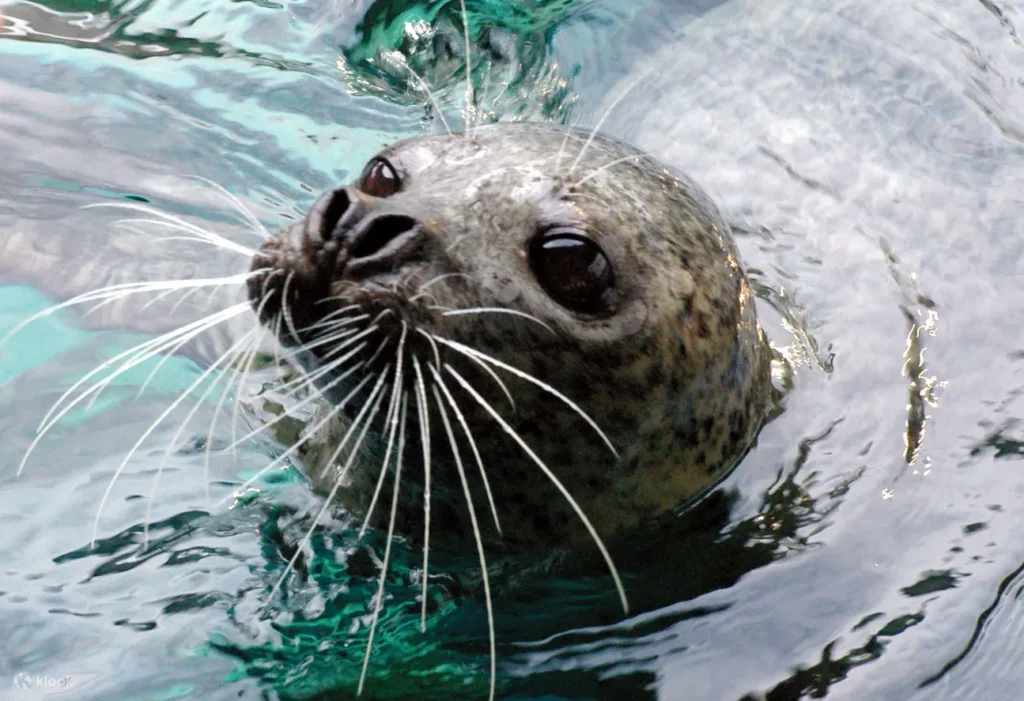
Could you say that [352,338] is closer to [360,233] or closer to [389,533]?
[360,233]

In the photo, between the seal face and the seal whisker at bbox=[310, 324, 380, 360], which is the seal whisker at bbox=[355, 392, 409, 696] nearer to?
the seal face

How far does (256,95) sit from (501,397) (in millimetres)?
2825

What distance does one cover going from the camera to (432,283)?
9.27ft

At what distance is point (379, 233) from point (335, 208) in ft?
0.34

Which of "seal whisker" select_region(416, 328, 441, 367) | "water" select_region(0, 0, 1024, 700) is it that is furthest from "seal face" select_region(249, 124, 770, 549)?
"water" select_region(0, 0, 1024, 700)

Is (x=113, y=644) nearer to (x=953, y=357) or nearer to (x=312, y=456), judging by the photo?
(x=312, y=456)

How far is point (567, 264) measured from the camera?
2986 millimetres

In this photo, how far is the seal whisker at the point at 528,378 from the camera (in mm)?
2801

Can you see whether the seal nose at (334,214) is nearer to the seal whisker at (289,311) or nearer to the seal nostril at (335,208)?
the seal nostril at (335,208)

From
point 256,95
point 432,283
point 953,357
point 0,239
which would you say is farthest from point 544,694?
point 256,95

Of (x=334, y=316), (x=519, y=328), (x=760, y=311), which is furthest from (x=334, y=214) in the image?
(x=760, y=311)

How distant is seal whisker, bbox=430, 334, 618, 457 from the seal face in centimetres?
1

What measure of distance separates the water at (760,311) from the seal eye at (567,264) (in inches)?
27.7

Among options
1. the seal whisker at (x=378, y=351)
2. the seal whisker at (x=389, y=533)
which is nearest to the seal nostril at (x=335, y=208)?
the seal whisker at (x=378, y=351)
